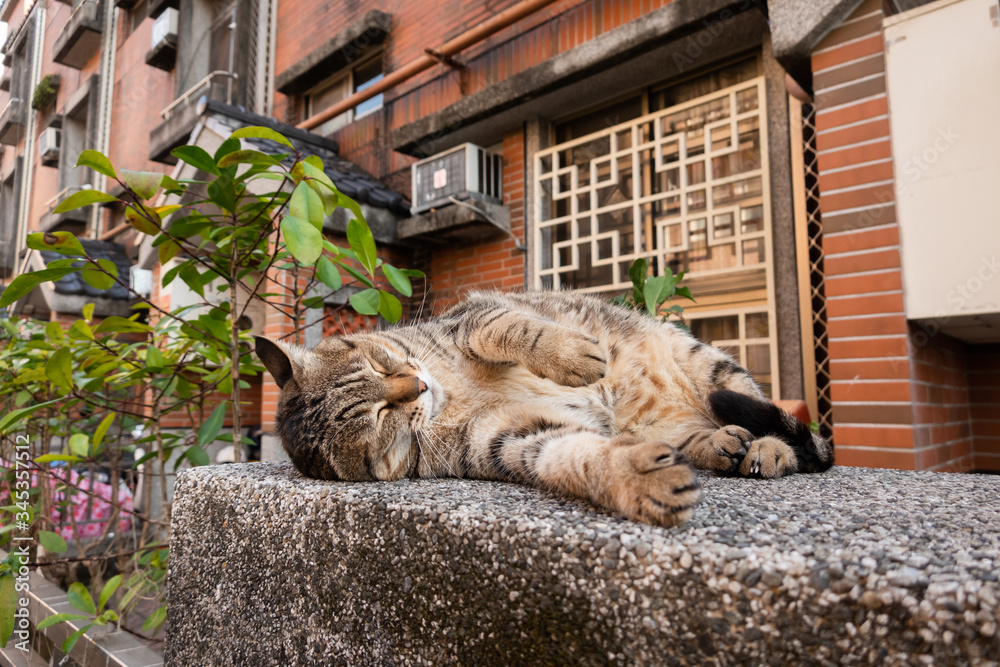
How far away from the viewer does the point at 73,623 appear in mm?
1833

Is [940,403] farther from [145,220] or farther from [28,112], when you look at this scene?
[28,112]

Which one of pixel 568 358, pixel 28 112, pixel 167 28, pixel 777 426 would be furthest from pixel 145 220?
pixel 167 28

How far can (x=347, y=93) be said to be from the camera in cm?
706

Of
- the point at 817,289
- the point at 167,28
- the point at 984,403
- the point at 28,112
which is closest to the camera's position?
the point at 984,403

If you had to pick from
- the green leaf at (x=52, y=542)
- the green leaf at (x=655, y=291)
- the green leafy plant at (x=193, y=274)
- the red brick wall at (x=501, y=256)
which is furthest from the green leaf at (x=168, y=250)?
the red brick wall at (x=501, y=256)

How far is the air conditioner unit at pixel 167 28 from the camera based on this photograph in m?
8.57

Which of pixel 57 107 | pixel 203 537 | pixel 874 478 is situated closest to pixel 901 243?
pixel 874 478

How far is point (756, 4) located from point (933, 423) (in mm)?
2677

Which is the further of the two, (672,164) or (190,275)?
(672,164)

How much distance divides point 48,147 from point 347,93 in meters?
5.37

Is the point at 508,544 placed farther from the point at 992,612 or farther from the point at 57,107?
the point at 57,107

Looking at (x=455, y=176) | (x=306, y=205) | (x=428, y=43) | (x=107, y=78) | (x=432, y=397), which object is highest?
(x=107, y=78)

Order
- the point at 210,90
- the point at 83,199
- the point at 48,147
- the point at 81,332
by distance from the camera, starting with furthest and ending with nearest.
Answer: the point at 48,147, the point at 210,90, the point at 81,332, the point at 83,199

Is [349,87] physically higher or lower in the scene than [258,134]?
higher
